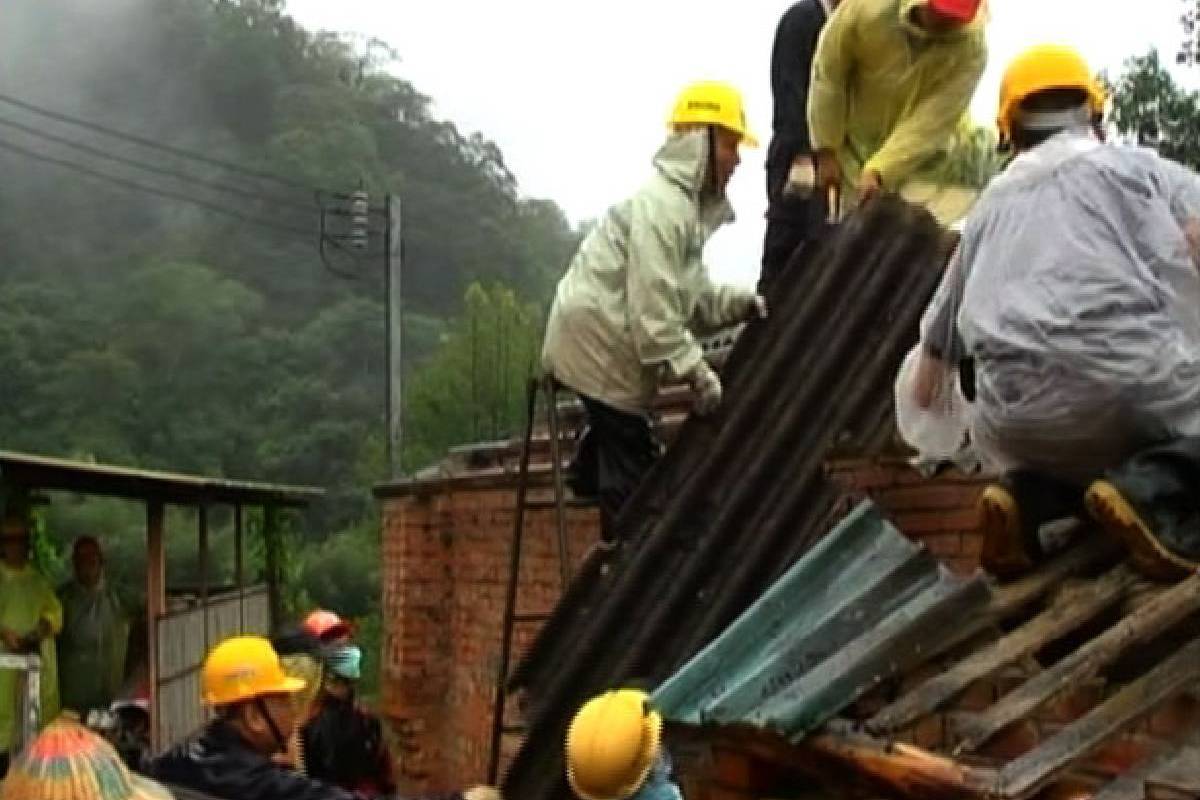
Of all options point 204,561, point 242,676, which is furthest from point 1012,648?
point 204,561

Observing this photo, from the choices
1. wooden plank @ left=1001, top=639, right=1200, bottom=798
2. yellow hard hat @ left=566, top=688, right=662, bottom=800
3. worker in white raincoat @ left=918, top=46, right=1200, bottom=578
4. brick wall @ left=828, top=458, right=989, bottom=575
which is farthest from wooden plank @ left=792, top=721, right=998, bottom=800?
brick wall @ left=828, top=458, right=989, bottom=575

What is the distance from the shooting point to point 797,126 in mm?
7883

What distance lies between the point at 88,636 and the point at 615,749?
270 inches

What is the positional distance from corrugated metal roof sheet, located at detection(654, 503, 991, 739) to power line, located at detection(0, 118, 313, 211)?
4571cm

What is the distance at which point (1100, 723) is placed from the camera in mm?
3441

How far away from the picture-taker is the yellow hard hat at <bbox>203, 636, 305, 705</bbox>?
5.48m

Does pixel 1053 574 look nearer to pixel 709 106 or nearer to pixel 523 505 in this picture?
pixel 709 106

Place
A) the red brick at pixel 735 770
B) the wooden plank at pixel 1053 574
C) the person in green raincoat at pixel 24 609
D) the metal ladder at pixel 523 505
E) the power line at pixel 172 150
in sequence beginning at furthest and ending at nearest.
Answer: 1. the power line at pixel 172 150
2. the person in green raincoat at pixel 24 609
3. the metal ladder at pixel 523 505
4. the red brick at pixel 735 770
5. the wooden plank at pixel 1053 574

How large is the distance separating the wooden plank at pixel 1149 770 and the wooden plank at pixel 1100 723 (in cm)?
8

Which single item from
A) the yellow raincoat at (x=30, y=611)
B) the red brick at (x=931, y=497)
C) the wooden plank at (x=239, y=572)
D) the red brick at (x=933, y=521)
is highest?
the red brick at (x=931, y=497)

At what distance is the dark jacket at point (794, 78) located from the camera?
25.8ft

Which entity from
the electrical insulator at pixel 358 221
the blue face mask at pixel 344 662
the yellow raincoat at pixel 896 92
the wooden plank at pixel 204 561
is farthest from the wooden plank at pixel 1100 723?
the electrical insulator at pixel 358 221

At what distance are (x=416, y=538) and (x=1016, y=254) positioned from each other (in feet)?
22.2

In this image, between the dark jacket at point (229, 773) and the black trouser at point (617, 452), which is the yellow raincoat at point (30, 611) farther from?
the dark jacket at point (229, 773)
